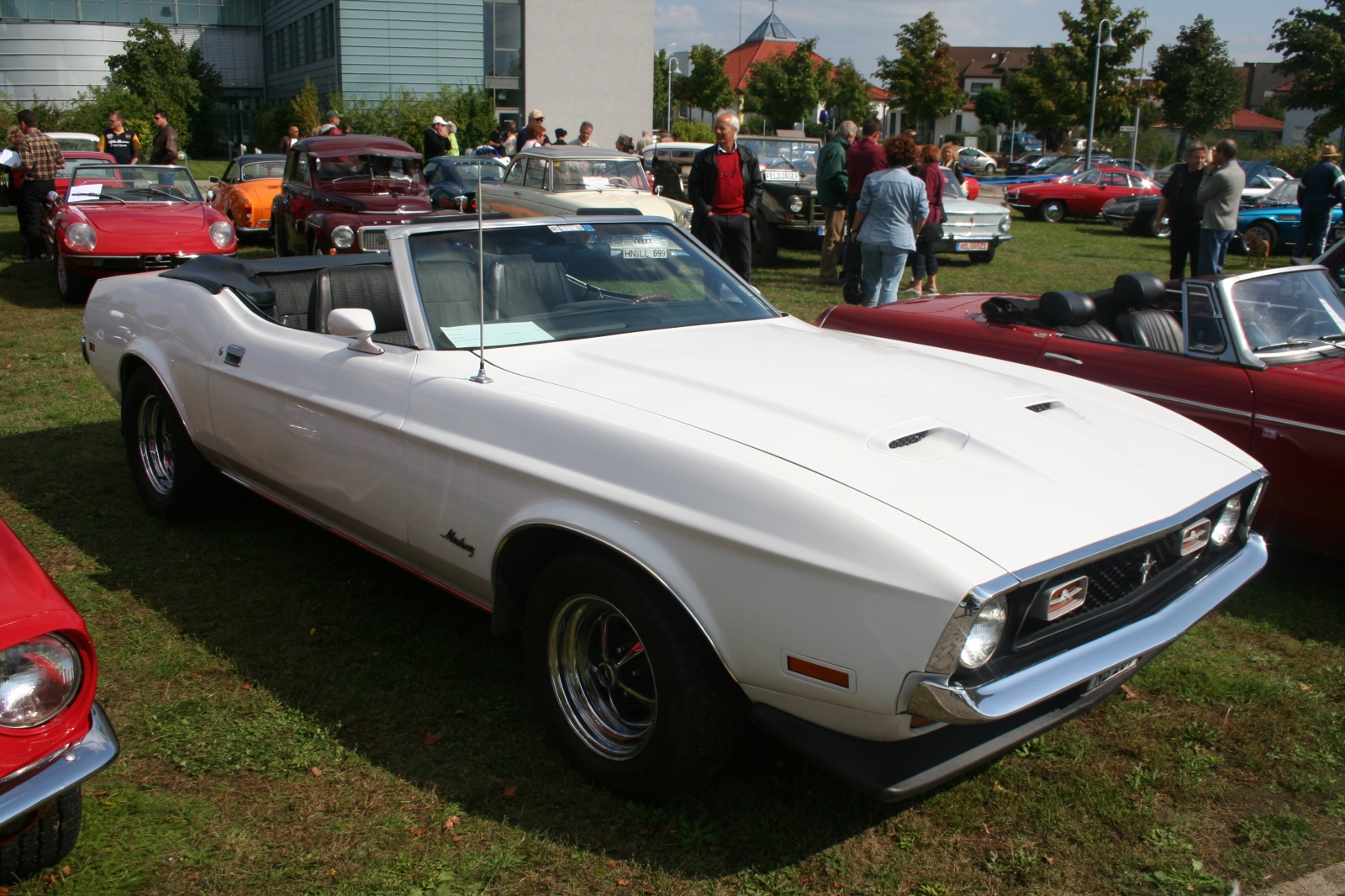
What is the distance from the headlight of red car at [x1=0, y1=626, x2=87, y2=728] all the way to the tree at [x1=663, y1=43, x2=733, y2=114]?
192 feet

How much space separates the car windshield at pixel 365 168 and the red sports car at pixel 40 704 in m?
10.5

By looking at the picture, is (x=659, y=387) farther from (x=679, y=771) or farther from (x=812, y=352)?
(x=679, y=771)

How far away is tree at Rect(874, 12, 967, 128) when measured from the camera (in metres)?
49.2

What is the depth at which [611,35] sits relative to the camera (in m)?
28.0

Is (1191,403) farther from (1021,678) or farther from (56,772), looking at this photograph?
(56,772)

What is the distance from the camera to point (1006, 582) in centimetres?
207

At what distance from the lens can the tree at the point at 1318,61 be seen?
37531mm

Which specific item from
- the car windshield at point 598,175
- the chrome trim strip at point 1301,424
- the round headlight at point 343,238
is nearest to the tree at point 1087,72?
the car windshield at point 598,175

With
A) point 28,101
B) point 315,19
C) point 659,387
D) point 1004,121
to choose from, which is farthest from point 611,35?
point 1004,121

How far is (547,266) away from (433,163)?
12.8 meters

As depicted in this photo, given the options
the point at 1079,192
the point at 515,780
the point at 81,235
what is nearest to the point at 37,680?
the point at 515,780

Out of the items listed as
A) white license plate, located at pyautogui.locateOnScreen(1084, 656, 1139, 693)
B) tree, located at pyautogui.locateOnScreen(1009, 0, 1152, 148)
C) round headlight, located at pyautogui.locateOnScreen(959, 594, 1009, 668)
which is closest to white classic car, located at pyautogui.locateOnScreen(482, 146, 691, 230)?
white license plate, located at pyautogui.locateOnScreen(1084, 656, 1139, 693)

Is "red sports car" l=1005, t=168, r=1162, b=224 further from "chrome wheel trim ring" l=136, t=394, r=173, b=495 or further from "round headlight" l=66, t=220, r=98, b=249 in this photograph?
"chrome wheel trim ring" l=136, t=394, r=173, b=495

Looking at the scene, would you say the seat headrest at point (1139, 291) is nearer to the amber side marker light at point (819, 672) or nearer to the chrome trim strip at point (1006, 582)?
the chrome trim strip at point (1006, 582)
